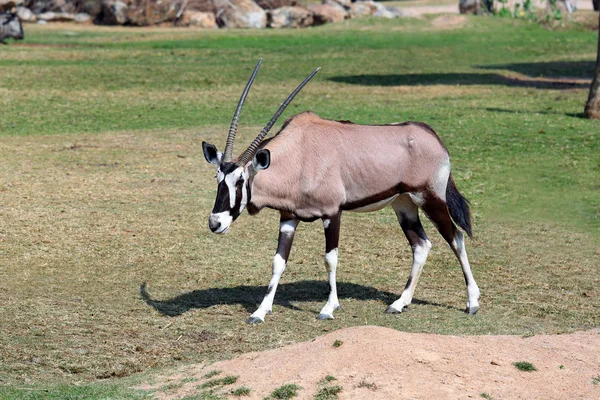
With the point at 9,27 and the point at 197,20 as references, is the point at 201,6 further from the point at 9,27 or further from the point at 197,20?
the point at 9,27

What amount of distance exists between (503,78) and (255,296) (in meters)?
22.3

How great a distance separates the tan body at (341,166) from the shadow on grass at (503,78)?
19154 millimetres

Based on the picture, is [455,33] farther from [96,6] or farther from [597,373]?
[597,373]

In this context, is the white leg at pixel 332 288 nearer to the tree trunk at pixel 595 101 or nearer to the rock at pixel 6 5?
the tree trunk at pixel 595 101

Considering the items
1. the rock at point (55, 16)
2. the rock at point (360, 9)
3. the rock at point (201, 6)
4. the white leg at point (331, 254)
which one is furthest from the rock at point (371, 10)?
the white leg at point (331, 254)

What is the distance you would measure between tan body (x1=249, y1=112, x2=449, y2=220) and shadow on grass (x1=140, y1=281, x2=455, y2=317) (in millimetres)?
1173

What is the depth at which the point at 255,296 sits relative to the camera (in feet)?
36.7

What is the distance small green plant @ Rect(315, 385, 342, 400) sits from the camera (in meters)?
7.32

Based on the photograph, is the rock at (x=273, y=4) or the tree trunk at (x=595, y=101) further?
the rock at (x=273, y=4)

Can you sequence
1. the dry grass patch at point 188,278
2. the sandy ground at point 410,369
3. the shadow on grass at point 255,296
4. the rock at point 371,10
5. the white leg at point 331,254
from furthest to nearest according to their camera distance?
the rock at point 371,10
the shadow on grass at point 255,296
the white leg at point 331,254
the dry grass patch at point 188,278
the sandy ground at point 410,369

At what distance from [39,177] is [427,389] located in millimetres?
10988

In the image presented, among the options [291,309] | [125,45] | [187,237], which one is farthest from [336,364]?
[125,45]

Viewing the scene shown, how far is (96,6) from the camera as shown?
46.5 metres

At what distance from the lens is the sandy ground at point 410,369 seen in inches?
292
